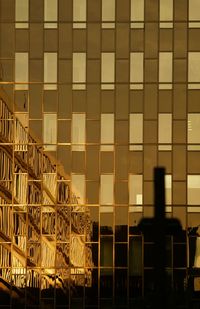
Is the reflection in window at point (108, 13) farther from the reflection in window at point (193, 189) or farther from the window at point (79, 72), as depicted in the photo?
the reflection in window at point (193, 189)

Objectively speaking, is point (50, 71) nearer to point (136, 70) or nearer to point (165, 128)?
point (136, 70)

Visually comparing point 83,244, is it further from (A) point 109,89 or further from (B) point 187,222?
(A) point 109,89

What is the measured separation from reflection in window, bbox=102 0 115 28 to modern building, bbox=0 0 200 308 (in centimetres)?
4

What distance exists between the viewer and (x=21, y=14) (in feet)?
112

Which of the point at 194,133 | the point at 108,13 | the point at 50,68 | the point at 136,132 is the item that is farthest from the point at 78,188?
the point at 108,13

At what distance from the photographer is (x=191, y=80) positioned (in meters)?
33.7

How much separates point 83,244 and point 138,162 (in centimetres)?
413

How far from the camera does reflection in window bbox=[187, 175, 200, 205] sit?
33.3 meters

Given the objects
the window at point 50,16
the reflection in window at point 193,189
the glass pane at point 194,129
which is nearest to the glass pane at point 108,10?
the window at point 50,16

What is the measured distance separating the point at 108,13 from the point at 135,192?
25.2 ft

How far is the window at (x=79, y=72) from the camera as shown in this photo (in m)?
33.8

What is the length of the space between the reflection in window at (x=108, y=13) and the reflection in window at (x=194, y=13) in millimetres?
3268

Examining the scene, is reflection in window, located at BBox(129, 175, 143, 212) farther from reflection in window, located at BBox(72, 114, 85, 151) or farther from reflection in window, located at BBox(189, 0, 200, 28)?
reflection in window, located at BBox(189, 0, 200, 28)

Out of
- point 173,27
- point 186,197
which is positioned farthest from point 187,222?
point 173,27
